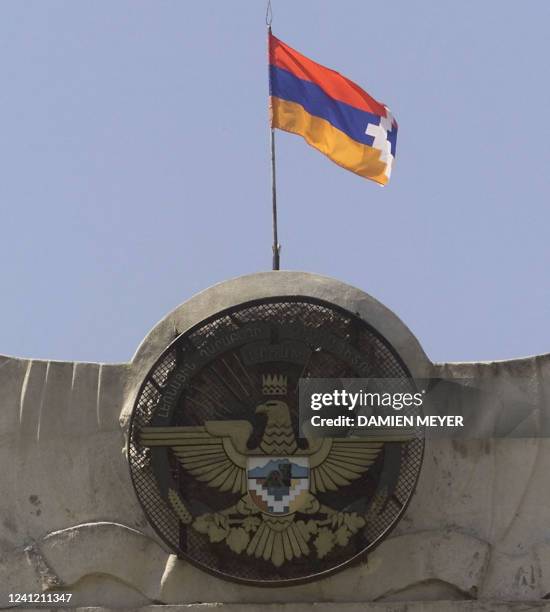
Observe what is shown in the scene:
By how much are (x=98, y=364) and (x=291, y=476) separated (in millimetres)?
2030

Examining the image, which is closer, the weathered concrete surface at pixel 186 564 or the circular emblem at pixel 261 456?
the circular emblem at pixel 261 456

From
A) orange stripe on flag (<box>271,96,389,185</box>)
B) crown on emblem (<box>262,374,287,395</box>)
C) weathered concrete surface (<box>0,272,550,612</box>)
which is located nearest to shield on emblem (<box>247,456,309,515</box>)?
crown on emblem (<box>262,374,287,395</box>)

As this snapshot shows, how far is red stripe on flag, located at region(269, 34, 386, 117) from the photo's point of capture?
1920cm

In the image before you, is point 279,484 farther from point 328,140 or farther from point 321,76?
point 321,76

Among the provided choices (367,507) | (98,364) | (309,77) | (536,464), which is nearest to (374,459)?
(367,507)

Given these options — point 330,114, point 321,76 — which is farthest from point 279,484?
point 321,76

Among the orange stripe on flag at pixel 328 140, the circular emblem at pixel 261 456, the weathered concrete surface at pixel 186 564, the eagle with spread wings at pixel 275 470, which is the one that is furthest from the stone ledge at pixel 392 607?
the orange stripe on flag at pixel 328 140

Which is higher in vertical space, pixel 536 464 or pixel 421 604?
pixel 536 464

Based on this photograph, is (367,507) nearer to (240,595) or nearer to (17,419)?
(240,595)

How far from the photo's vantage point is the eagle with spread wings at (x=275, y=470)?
17031 mm

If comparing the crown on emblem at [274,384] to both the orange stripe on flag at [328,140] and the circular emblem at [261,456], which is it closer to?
the circular emblem at [261,456]

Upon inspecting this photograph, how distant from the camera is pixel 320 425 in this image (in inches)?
677

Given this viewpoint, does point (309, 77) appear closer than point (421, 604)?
No

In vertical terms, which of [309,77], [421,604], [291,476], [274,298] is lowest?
[421,604]
